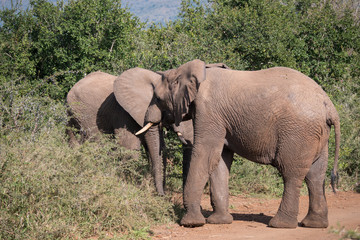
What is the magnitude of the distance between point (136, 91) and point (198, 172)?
8.89 ft

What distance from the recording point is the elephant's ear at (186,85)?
675cm

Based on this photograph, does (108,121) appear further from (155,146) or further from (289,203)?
(289,203)

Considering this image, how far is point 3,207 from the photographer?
5.69 meters

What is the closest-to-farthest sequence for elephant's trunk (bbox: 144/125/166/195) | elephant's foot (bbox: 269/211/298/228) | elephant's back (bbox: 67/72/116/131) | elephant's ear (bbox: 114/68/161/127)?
elephant's foot (bbox: 269/211/298/228), elephant's trunk (bbox: 144/125/166/195), elephant's ear (bbox: 114/68/161/127), elephant's back (bbox: 67/72/116/131)

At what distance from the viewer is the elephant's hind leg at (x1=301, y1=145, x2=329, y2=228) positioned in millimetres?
6680

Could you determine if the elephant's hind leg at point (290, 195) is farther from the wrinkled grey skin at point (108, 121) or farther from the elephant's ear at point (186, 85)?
the wrinkled grey skin at point (108, 121)

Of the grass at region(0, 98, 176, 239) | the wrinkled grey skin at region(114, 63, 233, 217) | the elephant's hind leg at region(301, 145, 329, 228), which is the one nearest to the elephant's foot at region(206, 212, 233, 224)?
the grass at region(0, 98, 176, 239)

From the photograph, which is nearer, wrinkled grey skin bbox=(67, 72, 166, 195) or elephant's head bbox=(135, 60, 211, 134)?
elephant's head bbox=(135, 60, 211, 134)

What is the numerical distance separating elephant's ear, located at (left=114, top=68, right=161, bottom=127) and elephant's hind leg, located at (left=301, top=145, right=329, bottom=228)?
3.24 meters

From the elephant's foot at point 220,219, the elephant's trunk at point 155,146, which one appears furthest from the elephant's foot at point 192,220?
the elephant's trunk at point 155,146

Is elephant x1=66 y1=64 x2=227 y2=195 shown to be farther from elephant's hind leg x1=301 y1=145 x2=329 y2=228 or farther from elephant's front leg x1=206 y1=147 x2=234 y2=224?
elephant's hind leg x1=301 y1=145 x2=329 y2=228

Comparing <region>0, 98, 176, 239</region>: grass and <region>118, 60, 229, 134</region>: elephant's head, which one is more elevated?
<region>118, 60, 229, 134</region>: elephant's head

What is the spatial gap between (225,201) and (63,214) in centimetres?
237

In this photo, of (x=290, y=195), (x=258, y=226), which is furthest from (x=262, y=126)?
(x=258, y=226)
